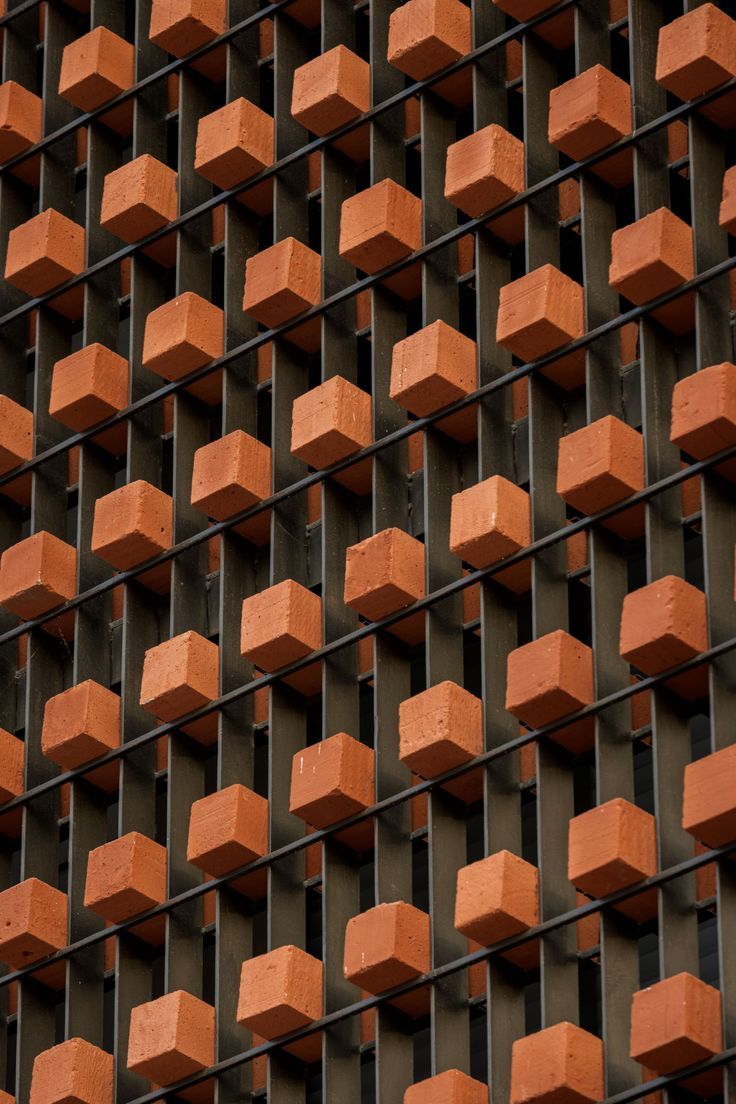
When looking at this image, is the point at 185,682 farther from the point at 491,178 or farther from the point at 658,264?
the point at 658,264

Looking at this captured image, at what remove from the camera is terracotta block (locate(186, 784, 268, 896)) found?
2103 centimetres

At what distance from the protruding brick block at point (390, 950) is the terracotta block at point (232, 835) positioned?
111 centimetres

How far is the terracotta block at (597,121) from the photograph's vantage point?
21.2 m

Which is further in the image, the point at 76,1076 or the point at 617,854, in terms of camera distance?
the point at 76,1076

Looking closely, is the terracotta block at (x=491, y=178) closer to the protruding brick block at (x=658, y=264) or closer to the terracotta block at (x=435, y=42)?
the terracotta block at (x=435, y=42)

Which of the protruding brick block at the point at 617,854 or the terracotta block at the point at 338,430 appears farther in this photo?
the terracotta block at the point at 338,430

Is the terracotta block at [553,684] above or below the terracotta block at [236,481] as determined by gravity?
below

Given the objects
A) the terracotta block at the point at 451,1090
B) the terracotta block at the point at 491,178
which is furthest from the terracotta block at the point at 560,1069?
the terracotta block at the point at 491,178

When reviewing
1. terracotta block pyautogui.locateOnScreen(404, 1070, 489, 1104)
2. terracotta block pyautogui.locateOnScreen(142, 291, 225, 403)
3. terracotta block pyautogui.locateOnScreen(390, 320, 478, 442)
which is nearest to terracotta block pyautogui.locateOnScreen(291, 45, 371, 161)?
terracotta block pyautogui.locateOnScreen(142, 291, 225, 403)

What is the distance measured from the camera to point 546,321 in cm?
2084

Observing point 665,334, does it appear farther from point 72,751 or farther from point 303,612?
point 72,751

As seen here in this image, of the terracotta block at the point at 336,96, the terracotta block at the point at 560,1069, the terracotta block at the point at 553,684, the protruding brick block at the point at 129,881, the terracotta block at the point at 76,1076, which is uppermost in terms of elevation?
the terracotta block at the point at 336,96

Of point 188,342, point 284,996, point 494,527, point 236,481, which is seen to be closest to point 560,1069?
point 284,996

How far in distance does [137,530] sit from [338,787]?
8.63 feet
